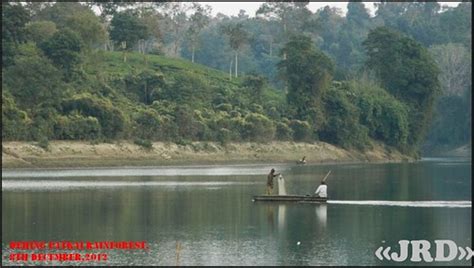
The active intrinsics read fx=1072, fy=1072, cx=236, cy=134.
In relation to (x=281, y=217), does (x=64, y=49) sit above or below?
above

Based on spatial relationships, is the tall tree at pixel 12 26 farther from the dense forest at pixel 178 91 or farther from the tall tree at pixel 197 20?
the tall tree at pixel 197 20

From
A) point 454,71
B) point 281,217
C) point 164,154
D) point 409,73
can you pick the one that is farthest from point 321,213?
point 454,71

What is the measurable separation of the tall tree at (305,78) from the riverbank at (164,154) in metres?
5.23

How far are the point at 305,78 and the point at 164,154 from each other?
1320 inches

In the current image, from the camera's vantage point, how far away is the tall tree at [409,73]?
155m

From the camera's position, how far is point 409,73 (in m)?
155

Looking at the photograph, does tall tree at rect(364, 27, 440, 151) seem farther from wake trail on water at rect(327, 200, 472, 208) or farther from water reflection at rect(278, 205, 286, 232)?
water reflection at rect(278, 205, 286, 232)

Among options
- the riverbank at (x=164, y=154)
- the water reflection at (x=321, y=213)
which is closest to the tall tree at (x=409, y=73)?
the riverbank at (x=164, y=154)

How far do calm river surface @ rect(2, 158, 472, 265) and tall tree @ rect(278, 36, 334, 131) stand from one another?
54056 millimetres

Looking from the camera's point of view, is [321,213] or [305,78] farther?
[305,78]

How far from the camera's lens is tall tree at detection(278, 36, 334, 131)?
14075cm

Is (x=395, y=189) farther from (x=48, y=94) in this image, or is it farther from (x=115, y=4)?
(x=115, y=4)

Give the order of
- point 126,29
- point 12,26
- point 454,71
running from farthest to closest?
point 454,71 < point 126,29 < point 12,26

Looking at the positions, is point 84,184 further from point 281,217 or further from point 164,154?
point 164,154
